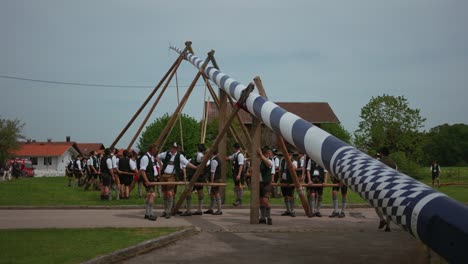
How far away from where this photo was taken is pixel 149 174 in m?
14.4

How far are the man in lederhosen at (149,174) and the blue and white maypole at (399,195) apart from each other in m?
7.13

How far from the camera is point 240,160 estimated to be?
1791 cm

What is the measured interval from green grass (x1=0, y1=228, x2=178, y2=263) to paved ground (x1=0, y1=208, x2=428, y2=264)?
71 centimetres

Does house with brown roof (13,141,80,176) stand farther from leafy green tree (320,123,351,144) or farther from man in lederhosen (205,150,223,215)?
man in lederhosen (205,150,223,215)

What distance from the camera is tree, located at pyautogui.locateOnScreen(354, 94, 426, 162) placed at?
200 ft

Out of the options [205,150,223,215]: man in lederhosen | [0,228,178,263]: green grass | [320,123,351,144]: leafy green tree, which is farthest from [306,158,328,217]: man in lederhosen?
[320,123,351,144]: leafy green tree

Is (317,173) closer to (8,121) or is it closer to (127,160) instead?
(127,160)

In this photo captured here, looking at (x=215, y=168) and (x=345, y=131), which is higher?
(x=345, y=131)

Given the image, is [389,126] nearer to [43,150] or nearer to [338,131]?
[338,131]

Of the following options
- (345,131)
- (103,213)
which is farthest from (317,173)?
(345,131)

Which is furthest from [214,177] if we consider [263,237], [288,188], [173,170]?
[263,237]

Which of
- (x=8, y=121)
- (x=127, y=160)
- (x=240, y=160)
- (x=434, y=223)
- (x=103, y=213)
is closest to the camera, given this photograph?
(x=434, y=223)

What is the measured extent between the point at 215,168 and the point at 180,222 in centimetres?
315

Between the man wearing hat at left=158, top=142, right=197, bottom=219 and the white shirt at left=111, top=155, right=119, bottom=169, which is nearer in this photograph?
the man wearing hat at left=158, top=142, right=197, bottom=219
